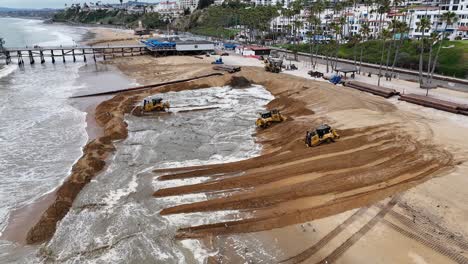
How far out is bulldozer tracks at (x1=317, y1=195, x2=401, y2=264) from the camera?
15.4 m

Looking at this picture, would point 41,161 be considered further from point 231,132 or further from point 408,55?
point 408,55

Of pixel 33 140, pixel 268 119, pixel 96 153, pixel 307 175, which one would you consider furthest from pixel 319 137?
pixel 33 140

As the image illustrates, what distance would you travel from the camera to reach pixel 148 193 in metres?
21.8

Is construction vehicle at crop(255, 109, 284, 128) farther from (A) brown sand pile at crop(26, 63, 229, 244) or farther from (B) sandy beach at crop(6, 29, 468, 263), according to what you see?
(A) brown sand pile at crop(26, 63, 229, 244)

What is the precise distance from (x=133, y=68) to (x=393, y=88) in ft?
162

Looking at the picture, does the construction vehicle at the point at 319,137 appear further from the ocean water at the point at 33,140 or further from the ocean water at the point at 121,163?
the ocean water at the point at 33,140

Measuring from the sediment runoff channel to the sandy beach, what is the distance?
0.70 metres

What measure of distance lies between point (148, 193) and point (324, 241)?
1090 centimetres

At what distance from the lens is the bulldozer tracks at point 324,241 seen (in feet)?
51.3

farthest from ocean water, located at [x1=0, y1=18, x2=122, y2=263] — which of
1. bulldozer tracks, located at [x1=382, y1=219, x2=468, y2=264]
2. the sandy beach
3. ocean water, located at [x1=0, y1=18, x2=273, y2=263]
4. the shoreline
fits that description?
bulldozer tracks, located at [x1=382, y1=219, x2=468, y2=264]

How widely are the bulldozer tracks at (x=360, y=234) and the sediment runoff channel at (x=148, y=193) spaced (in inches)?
217

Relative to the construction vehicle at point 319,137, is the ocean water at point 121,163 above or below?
below

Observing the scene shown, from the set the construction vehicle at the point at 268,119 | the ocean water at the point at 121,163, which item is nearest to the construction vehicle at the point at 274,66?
the ocean water at the point at 121,163

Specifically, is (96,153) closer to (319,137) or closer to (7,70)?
(319,137)
